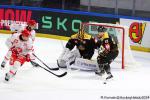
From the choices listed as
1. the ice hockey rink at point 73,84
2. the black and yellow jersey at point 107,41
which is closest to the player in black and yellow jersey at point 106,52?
the black and yellow jersey at point 107,41

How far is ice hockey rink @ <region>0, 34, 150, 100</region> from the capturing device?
7309 mm

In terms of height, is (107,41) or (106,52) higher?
(107,41)

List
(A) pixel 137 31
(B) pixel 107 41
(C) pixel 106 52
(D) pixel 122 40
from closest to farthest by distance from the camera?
(B) pixel 107 41, (C) pixel 106 52, (D) pixel 122 40, (A) pixel 137 31

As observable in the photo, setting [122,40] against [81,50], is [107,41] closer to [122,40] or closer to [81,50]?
[81,50]

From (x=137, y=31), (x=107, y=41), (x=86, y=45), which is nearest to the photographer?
(x=107, y=41)

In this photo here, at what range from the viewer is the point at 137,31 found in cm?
1112

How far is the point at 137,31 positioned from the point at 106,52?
9.19ft

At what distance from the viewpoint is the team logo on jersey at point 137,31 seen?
1105 centimetres

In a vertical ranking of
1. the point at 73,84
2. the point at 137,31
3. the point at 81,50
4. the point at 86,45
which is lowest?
the point at 73,84

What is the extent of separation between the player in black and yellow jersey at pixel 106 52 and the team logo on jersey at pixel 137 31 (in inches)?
98.1

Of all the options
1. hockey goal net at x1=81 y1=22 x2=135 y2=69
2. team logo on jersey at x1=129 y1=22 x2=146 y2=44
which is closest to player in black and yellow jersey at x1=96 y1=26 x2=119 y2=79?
hockey goal net at x1=81 y1=22 x2=135 y2=69

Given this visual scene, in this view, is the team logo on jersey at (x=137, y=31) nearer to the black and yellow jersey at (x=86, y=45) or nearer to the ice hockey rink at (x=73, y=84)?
the ice hockey rink at (x=73, y=84)

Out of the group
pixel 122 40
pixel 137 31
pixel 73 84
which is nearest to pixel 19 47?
pixel 73 84

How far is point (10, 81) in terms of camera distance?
320 inches
